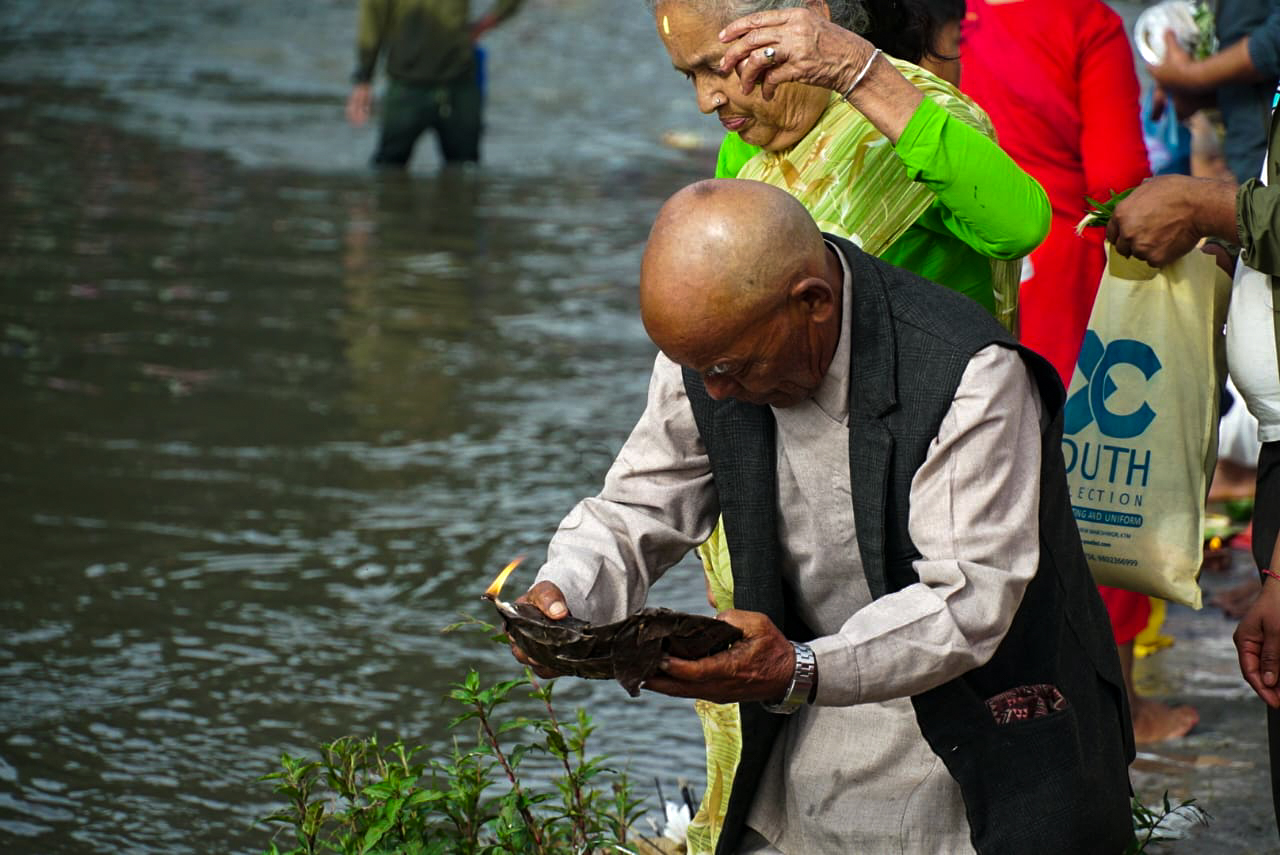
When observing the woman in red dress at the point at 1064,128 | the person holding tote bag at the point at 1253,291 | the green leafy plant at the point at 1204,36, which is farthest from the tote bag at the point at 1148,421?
the green leafy plant at the point at 1204,36

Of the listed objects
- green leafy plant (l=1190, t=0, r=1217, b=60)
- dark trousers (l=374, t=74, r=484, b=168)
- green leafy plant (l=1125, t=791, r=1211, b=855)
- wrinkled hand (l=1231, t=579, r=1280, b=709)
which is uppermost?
green leafy plant (l=1190, t=0, r=1217, b=60)

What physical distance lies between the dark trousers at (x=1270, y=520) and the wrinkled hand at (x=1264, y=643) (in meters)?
0.09

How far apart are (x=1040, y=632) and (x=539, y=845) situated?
40.4 inches

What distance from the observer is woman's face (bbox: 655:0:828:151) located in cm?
305

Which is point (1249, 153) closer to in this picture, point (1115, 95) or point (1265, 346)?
point (1115, 95)

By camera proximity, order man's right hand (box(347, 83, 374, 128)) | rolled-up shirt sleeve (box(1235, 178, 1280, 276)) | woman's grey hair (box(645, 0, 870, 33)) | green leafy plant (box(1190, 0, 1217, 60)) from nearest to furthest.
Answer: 1. rolled-up shirt sleeve (box(1235, 178, 1280, 276))
2. woman's grey hair (box(645, 0, 870, 33))
3. green leafy plant (box(1190, 0, 1217, 60))
4. man's right hand (box(347, 83, 374, 128))

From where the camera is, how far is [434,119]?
1262 cm

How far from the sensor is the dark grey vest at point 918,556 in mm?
2477

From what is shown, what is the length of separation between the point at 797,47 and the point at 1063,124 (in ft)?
4.79

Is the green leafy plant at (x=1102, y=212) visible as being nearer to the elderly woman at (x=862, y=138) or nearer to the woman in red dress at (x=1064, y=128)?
the elderly woman at (x=862, y=138)

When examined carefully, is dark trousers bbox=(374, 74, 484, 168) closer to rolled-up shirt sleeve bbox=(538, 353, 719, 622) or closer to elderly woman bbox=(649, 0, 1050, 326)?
elderly woman bbox=(649, 0, 1050, 326)

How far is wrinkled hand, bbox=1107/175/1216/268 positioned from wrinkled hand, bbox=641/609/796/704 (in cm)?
125

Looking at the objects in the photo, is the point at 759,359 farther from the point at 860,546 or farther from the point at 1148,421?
the point at 1148,421

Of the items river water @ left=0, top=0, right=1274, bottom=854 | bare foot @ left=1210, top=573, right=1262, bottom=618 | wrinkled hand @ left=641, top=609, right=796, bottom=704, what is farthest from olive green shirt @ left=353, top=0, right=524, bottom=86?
wrinkled hand @ left=641, top=609, right=796, bottom=704
